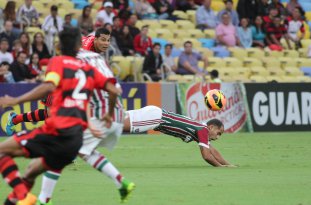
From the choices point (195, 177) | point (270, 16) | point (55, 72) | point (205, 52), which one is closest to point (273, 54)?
point (270, 16)

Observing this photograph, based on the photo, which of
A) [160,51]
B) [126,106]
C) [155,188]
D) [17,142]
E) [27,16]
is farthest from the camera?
[160,51]

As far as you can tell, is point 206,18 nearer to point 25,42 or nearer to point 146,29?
point 146,29

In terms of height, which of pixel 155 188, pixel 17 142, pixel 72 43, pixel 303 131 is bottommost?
pixel 303 131

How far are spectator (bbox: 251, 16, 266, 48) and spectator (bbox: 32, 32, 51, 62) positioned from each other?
8028mm

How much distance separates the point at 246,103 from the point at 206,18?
5.80 metres

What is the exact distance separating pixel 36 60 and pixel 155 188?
11228 mm

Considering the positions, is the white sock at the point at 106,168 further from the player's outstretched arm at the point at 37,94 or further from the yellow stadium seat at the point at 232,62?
the yellow stadium seat at the point at 232,62

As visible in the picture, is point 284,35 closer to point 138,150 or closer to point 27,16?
point 27,16

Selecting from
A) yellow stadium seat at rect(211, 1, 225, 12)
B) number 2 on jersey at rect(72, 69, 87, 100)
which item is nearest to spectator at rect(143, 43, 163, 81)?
yellow stadium seat at rect(211, 1, 225, 12)

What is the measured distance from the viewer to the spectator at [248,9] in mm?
28828

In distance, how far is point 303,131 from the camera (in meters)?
22.8

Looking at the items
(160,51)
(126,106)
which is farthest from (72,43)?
(160,51)

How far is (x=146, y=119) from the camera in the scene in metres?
14.1

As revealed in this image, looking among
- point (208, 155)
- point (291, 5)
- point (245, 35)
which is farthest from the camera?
point (291, 5)
